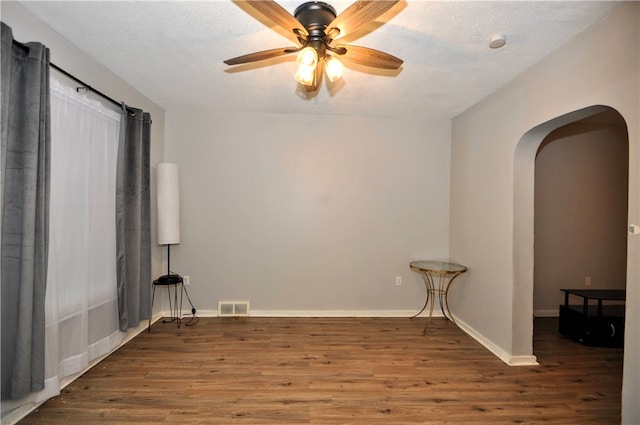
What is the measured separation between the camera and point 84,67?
2377 millimetres

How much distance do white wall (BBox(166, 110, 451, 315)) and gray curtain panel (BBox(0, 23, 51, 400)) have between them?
1928 mm

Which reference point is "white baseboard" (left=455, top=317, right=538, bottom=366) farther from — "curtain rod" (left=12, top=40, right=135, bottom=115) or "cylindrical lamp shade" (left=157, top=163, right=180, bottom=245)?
"curtain rod" (left=12, top=40, right=135, bottom=115)

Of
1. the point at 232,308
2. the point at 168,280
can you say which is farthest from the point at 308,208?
the point at 168,280

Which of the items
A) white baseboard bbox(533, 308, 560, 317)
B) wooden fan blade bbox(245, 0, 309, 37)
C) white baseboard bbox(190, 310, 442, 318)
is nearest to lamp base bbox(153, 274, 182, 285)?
white baseboard bbox(190, 310, 442, 318)

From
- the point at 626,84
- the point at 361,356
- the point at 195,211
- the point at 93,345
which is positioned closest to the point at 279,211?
the point at 195,211

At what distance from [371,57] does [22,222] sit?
233 centimetres

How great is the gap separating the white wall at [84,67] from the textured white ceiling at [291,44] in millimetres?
68

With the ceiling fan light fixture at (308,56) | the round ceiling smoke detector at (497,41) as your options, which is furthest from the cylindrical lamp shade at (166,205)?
the round ceiling smoke detector at (497,41)

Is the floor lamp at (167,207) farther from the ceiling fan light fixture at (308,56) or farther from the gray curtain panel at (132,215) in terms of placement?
the ceiling fan light fixture at (308,56)

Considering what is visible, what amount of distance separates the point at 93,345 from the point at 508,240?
3770 millimetres

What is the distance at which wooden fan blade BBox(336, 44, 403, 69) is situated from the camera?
1769 mm

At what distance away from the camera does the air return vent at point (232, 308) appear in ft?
12.3

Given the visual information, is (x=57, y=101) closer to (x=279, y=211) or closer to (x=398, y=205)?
(x=279, y=211)

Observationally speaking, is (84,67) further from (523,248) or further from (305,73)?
(523,248)
